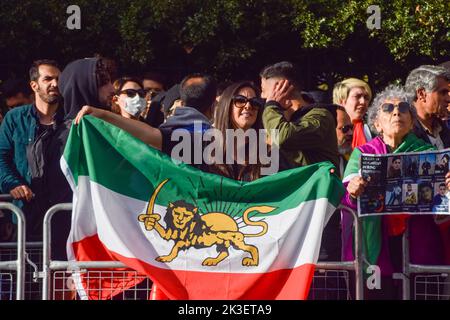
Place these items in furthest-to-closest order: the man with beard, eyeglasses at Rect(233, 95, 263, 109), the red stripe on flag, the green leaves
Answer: the green leaves < the man with beard < eyeglasses at Rect(233, 95, 263, 109) < the red stripe on flag

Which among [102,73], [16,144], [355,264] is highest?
[102,73]

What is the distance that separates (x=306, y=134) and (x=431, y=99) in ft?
3.64

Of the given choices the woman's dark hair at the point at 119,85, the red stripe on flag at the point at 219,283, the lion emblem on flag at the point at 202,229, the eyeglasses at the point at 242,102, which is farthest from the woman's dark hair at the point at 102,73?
the red stripe on flag at the point at 219,283

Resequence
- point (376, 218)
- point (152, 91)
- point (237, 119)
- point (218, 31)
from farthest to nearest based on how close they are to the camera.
Result: point (218, 31), point (152, 91), point (237, 119), point (376, 218)

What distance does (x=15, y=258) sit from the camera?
8.03 meters

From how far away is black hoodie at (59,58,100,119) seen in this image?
330 inches

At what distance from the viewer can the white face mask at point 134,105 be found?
923cm

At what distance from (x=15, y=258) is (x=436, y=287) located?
2656 mm

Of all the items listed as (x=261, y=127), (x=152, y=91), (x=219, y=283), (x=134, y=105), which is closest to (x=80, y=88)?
(x=134, y=105)

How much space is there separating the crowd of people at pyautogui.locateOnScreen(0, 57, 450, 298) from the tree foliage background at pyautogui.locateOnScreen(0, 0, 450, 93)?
269cm

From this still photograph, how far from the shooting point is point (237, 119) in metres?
7.98

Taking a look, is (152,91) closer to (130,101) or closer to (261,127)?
(130,101)

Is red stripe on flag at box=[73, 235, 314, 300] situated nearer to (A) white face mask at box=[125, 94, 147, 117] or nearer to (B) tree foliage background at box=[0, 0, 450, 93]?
(A) white face mask at box=[125, 94, 147, 117]

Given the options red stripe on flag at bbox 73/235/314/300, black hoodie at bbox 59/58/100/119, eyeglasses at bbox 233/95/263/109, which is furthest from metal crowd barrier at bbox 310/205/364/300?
black hoodie at bbox 59/58/100/119
